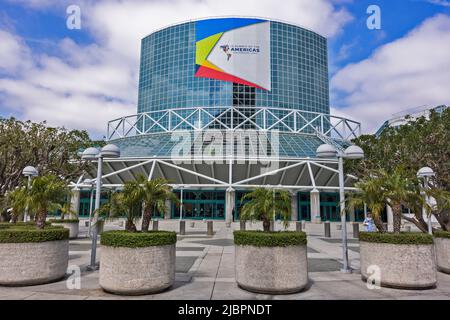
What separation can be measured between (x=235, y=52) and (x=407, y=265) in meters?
77.7

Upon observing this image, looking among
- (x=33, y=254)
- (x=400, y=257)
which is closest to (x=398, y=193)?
(x=400, y=257)

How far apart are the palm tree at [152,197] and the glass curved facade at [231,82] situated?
72.1 m

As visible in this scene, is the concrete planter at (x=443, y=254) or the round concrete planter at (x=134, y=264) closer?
the round concrete planter at (x=134, y=264)

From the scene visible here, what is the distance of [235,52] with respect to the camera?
266 feet

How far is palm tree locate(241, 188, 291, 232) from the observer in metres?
10.2

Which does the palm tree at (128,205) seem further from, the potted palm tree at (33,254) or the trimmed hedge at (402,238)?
the trimmed hedge at (402,238)

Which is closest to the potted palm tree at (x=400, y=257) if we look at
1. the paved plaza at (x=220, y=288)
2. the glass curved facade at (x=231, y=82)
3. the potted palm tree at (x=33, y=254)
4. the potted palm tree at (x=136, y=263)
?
the paved plaza at (x=220, y=288)

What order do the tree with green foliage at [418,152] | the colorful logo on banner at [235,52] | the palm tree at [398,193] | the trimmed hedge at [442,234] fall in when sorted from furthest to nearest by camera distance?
the colorful logo on banner at [235,52] < the tree with green foliage at [418,152] < the trimmed hedge at [442,234] < the palm tree at [398,193]

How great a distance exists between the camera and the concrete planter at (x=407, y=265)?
976 centimetres

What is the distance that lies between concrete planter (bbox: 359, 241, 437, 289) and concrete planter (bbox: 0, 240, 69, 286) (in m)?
10.8

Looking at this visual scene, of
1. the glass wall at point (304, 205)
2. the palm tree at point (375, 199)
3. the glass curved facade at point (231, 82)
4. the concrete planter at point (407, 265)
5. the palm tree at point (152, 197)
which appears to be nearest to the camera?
the concrete planter at point (407, 265)

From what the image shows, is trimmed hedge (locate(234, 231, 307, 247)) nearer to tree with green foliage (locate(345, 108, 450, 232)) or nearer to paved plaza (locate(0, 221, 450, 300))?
paved plaza (locate(0, 221, 450, 300))
